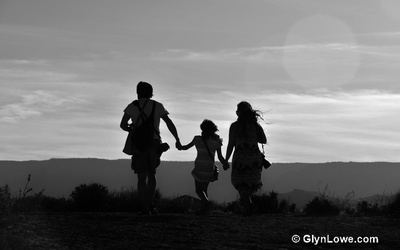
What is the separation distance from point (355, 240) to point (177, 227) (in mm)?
2618

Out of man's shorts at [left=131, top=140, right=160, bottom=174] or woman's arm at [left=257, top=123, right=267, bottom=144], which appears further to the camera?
woman's arm at [left=257, top=123, right=267, bottom=144]

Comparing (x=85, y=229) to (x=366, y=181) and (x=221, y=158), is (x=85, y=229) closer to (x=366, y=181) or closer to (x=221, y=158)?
(x=221, y=158)

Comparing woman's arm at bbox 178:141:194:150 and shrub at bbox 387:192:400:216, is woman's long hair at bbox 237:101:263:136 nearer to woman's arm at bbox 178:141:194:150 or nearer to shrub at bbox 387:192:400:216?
woman's arm at bbox 178:141:194:150

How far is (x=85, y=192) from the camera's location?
18094 millimetres

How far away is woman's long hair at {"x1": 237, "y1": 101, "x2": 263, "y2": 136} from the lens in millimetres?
13656

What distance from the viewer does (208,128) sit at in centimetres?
1440

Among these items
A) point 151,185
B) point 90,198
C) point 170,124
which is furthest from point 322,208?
point 151,185

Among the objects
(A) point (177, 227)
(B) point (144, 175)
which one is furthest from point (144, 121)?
(A) point (177, 227)

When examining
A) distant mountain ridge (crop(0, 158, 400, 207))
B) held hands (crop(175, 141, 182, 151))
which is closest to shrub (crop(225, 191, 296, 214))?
held hands (crop(175, 141, 182, 151))

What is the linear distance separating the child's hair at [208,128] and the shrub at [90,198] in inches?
178

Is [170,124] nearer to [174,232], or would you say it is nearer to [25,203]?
[174,232]

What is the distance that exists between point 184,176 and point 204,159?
98.6m

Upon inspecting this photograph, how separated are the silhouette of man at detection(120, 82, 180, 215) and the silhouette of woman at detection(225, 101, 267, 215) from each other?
5.04ft

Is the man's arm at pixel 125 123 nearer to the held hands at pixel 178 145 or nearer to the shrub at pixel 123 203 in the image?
the held hands at pixel 178 145
